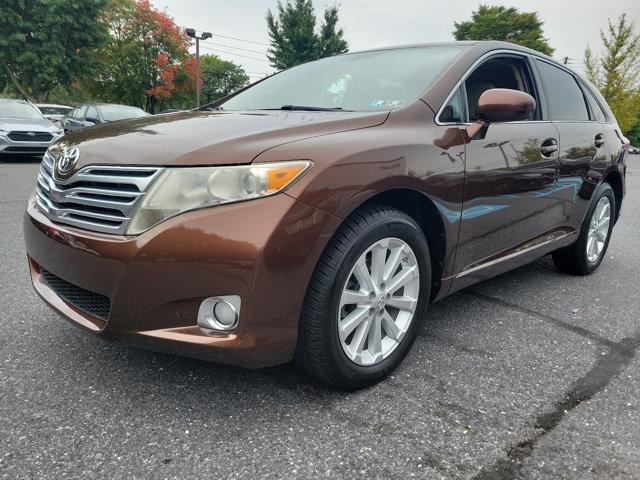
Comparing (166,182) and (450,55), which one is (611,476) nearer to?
(166,182)

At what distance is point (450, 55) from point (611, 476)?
2.06m

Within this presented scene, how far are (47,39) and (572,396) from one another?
30072 millimetres

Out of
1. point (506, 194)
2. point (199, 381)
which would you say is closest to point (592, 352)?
point (506, 194)

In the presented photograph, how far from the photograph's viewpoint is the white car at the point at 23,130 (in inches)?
412

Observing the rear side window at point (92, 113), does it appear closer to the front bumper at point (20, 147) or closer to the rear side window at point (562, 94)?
the front bumper at point (20, 147)

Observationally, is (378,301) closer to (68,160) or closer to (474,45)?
(68,160)

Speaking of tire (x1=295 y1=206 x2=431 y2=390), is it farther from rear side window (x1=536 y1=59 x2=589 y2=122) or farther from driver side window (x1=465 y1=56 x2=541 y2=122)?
rear side window (x1=536 y1=59 x2=589 y2=122)

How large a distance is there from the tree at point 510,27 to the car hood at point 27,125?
40807 mm

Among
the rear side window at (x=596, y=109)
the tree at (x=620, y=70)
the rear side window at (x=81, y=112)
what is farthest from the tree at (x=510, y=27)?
the rear side window at (x=596, y=109)

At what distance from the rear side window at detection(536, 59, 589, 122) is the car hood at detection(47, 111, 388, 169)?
66.4 inches

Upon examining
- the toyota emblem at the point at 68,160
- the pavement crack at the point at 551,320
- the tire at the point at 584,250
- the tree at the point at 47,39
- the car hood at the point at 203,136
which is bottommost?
the pavement crack at the point at 551,320

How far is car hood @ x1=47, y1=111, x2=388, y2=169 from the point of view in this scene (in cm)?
182

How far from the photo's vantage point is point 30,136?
10.7 m

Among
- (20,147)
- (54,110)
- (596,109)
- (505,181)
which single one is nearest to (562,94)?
(596,109)
